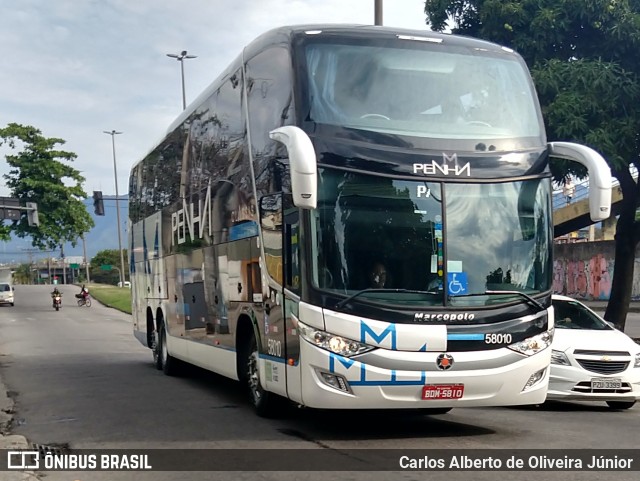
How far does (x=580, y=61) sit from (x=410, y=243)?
10.2 metres

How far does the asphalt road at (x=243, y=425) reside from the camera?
8289mm

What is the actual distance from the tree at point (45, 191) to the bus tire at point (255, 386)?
46.0m

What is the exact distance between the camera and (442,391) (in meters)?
8.29

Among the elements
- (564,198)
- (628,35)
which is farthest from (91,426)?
(564,198)

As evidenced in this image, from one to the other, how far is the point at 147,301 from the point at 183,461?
1042 cm

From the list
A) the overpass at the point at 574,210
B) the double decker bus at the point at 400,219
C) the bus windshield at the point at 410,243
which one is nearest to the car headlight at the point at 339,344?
the double decker bus at the point at 400,219

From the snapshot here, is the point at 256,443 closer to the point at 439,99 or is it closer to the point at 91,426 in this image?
the point at 91,426

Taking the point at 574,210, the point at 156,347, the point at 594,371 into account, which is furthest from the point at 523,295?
the point at 574,210

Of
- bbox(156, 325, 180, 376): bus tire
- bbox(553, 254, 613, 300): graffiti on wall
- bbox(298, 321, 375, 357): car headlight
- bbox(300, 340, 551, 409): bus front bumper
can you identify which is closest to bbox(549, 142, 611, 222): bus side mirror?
bbox(300, 340, 551, 409): bus front bumper

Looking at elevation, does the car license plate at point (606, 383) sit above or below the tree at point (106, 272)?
below

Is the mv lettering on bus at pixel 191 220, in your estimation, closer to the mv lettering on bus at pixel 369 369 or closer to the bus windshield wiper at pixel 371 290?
the bus windshield wiper at pixel 371 290

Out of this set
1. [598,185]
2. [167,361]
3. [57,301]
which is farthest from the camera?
[57,301]

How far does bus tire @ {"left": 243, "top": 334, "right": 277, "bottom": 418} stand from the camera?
32.9 feet

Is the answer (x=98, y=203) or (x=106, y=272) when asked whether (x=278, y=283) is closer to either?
(x=98, y=203)
